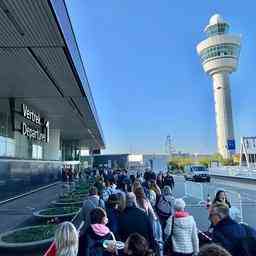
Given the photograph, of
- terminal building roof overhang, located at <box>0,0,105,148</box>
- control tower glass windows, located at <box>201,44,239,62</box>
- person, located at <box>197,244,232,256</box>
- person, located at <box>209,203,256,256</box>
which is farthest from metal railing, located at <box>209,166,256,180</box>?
control tower glass windows, located at <box>201,44,239,62</box>

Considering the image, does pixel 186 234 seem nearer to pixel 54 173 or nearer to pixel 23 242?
pixel 23 242

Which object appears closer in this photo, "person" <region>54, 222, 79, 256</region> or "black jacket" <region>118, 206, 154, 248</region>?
"person" <region>54, 222, 79, 256</region>

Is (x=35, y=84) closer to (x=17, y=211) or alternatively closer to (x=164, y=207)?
(x=17, y=211)

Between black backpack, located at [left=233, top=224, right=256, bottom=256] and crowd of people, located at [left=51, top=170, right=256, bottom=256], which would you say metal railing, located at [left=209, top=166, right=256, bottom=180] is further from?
black backpack, located at [left=233, top=224, right=256, bottom=256]

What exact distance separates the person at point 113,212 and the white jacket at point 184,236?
0.80 meters

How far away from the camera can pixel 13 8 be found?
9281 mm

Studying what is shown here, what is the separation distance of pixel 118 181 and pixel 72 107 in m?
10.3

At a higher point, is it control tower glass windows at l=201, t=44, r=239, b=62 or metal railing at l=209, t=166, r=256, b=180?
control tower glass windows at l=201, t=44, r=239, b=62

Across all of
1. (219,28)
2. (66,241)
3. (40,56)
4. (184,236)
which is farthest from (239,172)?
(219,28)

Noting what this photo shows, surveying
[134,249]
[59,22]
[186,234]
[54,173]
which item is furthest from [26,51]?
[54,173]

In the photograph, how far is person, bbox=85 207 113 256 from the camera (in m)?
4.61

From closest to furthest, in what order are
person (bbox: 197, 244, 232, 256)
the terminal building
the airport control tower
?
person (bbox: 197, 244, 232, 256)
the terminal building
the airport control tower

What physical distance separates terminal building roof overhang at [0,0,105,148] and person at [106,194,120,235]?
539 centimetres

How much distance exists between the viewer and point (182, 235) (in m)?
5.37
